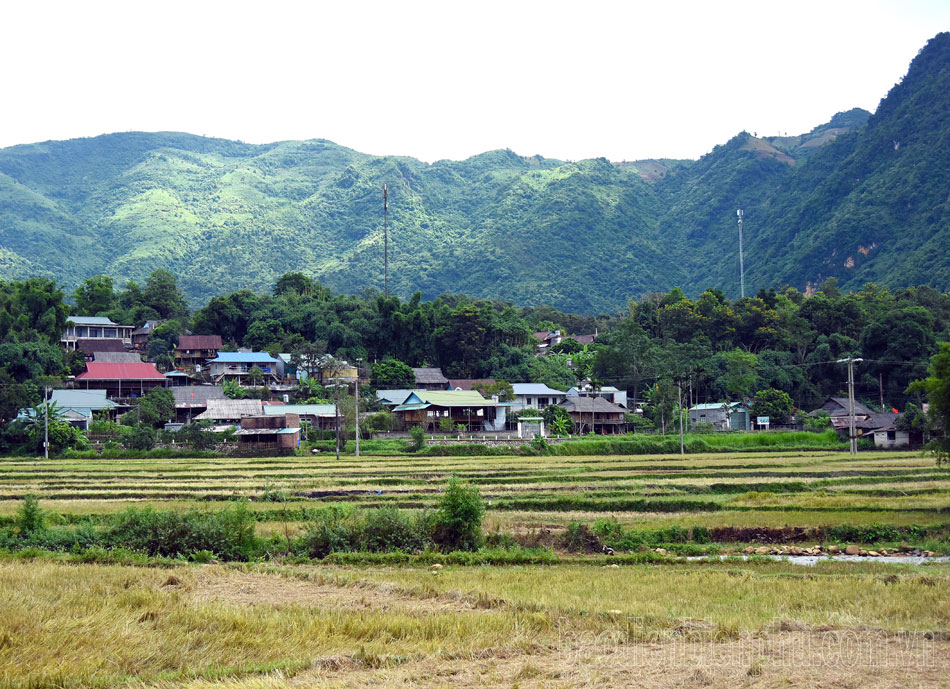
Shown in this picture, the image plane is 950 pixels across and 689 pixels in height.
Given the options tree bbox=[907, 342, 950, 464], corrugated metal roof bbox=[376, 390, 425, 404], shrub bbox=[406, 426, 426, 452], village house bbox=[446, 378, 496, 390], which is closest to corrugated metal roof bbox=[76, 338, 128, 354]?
corrugated metal roof bbox=[376, 390, 425, 404]

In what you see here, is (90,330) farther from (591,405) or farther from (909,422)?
(909,422)

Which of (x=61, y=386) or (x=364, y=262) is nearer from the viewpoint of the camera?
(x=61, y=386)

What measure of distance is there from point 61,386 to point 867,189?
123 m

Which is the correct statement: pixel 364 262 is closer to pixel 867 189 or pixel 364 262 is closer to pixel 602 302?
pixel 602 302

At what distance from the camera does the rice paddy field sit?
974cm

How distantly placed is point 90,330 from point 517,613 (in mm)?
75875

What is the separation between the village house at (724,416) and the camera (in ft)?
210

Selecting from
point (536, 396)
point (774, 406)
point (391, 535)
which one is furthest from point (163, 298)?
point (391, 535)

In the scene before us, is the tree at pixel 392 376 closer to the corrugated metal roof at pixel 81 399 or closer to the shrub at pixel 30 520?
the corrugated metal roof at pixel 81 399

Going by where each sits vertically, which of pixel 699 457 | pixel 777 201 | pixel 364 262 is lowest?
pixel 699 457

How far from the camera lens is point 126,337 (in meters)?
83.2

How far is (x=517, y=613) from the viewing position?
40.4 feet

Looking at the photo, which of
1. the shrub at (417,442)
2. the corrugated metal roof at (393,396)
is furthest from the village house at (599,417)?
the shrub at (417,442)

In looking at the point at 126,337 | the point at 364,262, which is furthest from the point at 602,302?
the point at 126,337
